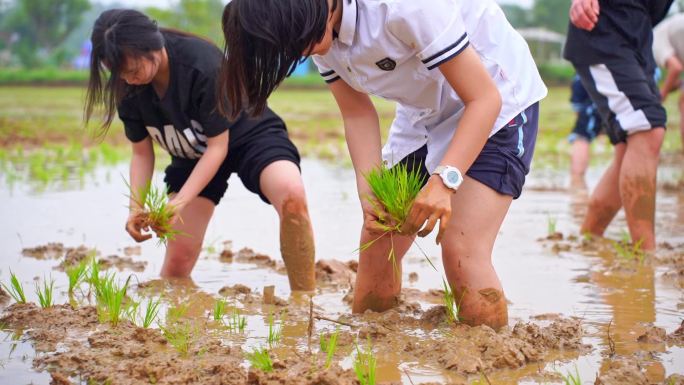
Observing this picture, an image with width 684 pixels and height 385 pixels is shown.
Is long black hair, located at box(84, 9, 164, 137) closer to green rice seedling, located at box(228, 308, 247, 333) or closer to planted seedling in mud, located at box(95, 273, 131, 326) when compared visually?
planted seedling in mud, located at box(95, 273, 131, 326)

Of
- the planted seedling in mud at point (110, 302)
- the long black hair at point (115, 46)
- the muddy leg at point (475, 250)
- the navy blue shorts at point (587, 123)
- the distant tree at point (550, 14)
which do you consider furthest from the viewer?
the distant tree at point (550, 14)

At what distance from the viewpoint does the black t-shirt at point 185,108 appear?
4117 mm

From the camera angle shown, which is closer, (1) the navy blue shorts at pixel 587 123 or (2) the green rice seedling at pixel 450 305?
(2) the green rice seedling at pixel 450 305

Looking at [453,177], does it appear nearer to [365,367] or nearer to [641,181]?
[365,367]

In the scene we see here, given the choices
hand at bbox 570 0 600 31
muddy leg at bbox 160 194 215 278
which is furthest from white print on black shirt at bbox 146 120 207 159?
hand at bbox 570 0 600 31

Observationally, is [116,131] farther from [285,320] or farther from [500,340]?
[500,340]

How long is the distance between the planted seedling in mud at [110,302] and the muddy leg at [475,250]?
1.15m

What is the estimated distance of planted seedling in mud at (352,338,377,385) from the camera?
2586 mm

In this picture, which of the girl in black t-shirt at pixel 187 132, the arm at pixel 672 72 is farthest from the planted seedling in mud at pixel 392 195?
the arm at pixel 672 72

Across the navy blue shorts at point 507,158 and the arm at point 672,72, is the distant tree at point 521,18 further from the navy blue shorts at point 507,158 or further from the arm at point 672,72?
the navy blue shorts at point 507,158

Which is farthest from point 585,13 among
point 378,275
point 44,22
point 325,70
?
point 44,22

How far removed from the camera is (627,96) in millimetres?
4637

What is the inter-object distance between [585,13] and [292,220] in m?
1.80

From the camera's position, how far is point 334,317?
3619 millimetres
